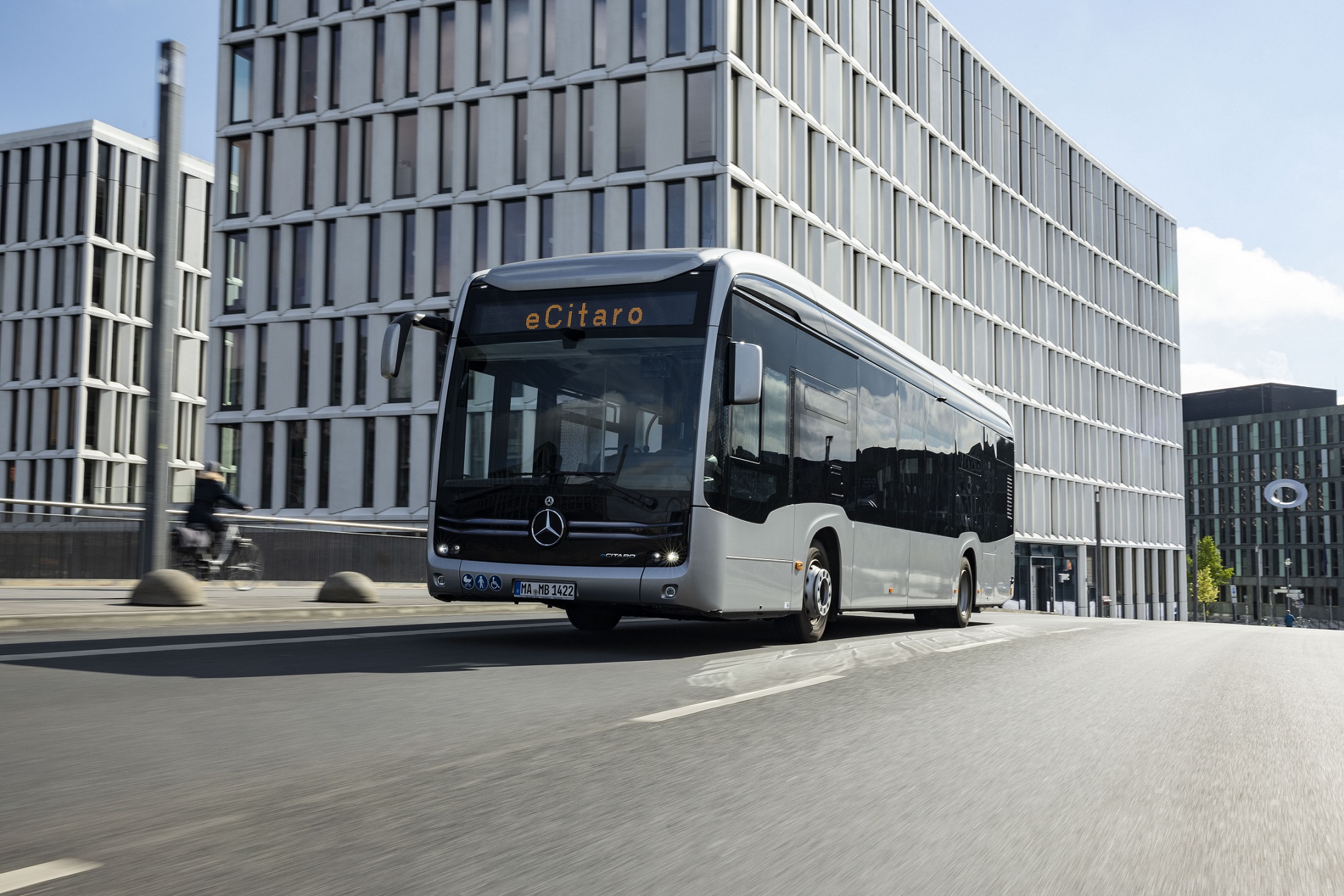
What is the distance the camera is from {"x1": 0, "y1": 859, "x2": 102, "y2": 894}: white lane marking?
10.3 ft

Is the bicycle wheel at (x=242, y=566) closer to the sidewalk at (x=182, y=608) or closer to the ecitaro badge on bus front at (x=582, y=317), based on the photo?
the sidewalk at (x=182, y=608)

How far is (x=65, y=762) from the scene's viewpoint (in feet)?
15.6

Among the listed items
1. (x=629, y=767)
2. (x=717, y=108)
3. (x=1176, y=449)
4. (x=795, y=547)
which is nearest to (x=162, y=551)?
(x=795, y=547)

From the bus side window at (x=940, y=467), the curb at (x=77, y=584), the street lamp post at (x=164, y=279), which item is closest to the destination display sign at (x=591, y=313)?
the street lamp post at (x=164, y=279)

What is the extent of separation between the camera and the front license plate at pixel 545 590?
9.97 m

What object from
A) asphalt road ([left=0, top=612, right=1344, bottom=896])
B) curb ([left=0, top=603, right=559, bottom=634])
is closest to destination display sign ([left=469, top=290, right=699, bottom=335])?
asphalt road ([left=0, top=612, right=1344, bottom=896])

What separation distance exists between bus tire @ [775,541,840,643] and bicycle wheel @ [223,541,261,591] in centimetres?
1005

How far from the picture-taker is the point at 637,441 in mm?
10031

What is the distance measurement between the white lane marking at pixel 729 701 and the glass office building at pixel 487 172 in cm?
3203

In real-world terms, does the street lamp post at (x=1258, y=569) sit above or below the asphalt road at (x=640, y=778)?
below

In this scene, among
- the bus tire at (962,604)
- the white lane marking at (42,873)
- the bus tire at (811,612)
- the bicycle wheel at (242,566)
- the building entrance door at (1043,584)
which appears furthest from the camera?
the building entrance door at (1043,584)

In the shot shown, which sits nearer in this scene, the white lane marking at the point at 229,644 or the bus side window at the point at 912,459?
the white lane marking at the point at 229,644

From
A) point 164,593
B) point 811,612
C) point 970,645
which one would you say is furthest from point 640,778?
point 164,593

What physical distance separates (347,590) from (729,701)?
Answer: 10.6m
